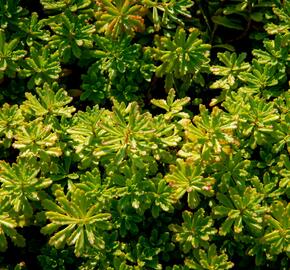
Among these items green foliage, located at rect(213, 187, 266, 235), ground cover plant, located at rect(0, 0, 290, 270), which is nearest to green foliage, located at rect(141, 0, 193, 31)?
ground cover plant, located at rect(0, 0, 290, 270)

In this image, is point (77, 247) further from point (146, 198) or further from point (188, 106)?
point (188, 106)

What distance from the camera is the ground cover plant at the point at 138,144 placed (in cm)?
300

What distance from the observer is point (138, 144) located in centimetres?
297

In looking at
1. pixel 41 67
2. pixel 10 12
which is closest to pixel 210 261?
pixel 41 67

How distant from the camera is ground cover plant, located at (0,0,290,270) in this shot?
9.85ft

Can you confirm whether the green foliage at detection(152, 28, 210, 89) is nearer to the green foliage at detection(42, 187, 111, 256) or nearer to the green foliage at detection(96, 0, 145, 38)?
the green foliage at detection(96, 0, 145, 38)

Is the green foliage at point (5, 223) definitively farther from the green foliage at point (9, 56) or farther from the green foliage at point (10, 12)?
the green foliage at point (10, 12)

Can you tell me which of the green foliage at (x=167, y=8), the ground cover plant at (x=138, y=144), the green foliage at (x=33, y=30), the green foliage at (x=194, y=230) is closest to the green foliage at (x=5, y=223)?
the ground cover plant at (x=138, y=144)

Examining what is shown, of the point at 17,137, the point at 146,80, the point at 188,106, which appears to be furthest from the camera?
the point at 188,106

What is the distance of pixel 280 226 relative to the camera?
3014 millimetres

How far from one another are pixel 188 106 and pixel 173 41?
1.59ft

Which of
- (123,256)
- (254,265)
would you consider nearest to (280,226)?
(254,265)

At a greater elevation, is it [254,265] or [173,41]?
[173,41]

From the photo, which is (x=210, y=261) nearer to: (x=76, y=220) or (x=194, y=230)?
(x=194, y=230)
